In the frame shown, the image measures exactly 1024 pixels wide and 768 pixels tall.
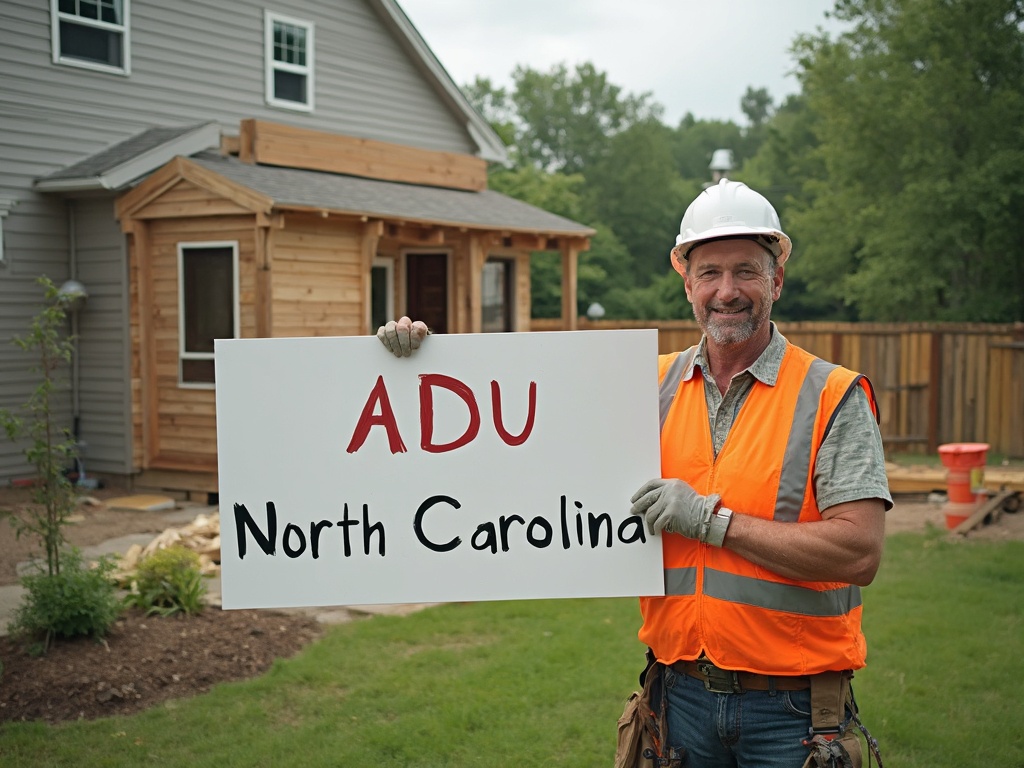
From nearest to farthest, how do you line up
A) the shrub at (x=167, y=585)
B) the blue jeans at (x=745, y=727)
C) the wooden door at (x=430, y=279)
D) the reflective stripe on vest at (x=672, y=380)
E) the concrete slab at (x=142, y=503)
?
the blue jeans at (x=745, y=727) < the reflective stripe on vest at (x=672, y=380) < the shrub at (x=167, y=585) < the concrete slab at (x=142, y=503) < the wooden door at (x=430, y=279)

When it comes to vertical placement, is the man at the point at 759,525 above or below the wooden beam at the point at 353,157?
below

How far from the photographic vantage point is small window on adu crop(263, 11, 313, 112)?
15.2 meters

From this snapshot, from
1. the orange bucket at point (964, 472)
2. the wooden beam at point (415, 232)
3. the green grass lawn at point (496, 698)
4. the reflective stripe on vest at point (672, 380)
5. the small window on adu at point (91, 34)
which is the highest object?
the small window on adu at point (91, 34)

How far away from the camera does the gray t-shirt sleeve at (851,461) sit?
2291 millimetres

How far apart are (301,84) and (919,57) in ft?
49.4

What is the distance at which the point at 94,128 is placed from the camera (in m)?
12.9

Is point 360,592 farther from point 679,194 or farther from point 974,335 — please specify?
point 679,194

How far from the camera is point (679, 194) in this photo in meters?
54.9

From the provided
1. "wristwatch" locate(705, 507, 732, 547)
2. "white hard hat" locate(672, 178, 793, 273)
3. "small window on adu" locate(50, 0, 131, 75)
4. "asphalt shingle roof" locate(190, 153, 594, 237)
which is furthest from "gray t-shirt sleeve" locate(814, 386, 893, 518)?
"small window on adu" locate(50, 0, 131, 75)

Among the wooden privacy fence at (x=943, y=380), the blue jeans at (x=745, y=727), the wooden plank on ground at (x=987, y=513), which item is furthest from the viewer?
the wooden privacy fence at (x=943, y=380)

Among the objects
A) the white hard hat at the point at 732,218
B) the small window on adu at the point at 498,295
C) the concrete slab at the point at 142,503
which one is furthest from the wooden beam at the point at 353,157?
the white hard hat at the point at 732,218

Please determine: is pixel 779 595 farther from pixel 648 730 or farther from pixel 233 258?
pixel 233 258

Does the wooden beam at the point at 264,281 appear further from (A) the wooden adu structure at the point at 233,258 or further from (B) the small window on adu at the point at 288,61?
(B) the small window on adu at the point at 288,61

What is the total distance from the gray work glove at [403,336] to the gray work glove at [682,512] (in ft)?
2.30
